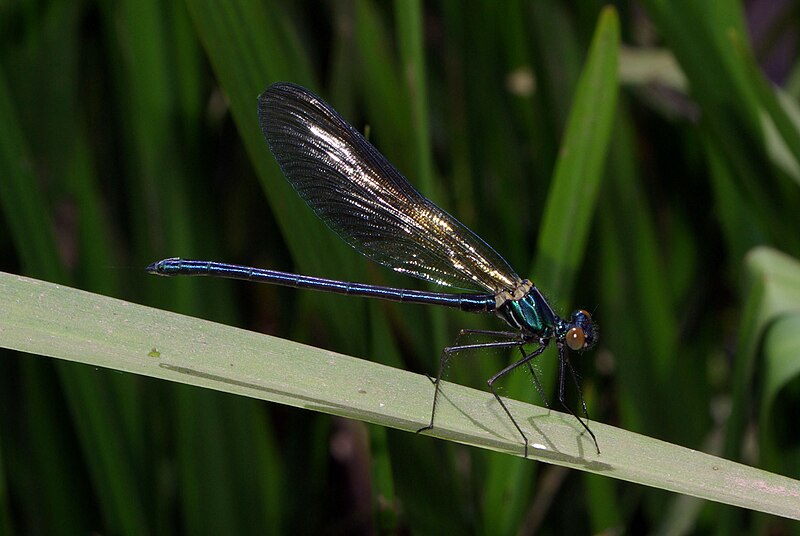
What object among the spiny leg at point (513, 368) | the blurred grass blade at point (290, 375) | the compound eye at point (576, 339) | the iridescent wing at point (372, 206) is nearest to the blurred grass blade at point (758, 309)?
the compound eye at point (576, 339)

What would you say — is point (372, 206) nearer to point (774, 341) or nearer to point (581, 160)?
point (581, 160)

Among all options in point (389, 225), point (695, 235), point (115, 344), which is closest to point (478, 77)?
point (389, 225)

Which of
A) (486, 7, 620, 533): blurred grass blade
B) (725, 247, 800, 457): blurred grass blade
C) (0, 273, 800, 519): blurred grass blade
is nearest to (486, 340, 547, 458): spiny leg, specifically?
(0, 273, 800, 519): blurred grass blade

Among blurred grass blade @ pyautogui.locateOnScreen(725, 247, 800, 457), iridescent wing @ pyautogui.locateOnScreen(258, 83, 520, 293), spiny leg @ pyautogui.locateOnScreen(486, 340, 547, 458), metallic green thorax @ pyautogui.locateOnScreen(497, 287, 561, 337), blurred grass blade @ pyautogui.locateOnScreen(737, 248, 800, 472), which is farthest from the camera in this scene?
metallic green thorax @ pyautogui.locateOnScreen(497, 287, 561, 337)

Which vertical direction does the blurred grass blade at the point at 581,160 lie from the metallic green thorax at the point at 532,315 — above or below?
above

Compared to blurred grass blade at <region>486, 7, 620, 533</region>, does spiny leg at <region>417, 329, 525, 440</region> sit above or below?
below

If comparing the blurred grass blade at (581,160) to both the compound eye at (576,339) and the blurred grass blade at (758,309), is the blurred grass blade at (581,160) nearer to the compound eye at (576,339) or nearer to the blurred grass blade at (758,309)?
the compound eye at (576,339)

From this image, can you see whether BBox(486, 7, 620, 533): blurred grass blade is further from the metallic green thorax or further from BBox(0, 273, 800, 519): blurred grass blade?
BBox(0, 273, 800, 519): blurred grass blade

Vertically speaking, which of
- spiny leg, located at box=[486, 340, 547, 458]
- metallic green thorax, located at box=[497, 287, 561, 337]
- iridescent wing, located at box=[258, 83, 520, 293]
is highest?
iridescent wing, located at box=[258, 83, 520, 293]

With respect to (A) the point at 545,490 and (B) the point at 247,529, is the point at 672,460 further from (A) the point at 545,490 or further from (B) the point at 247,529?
(A) the point at 545,490
